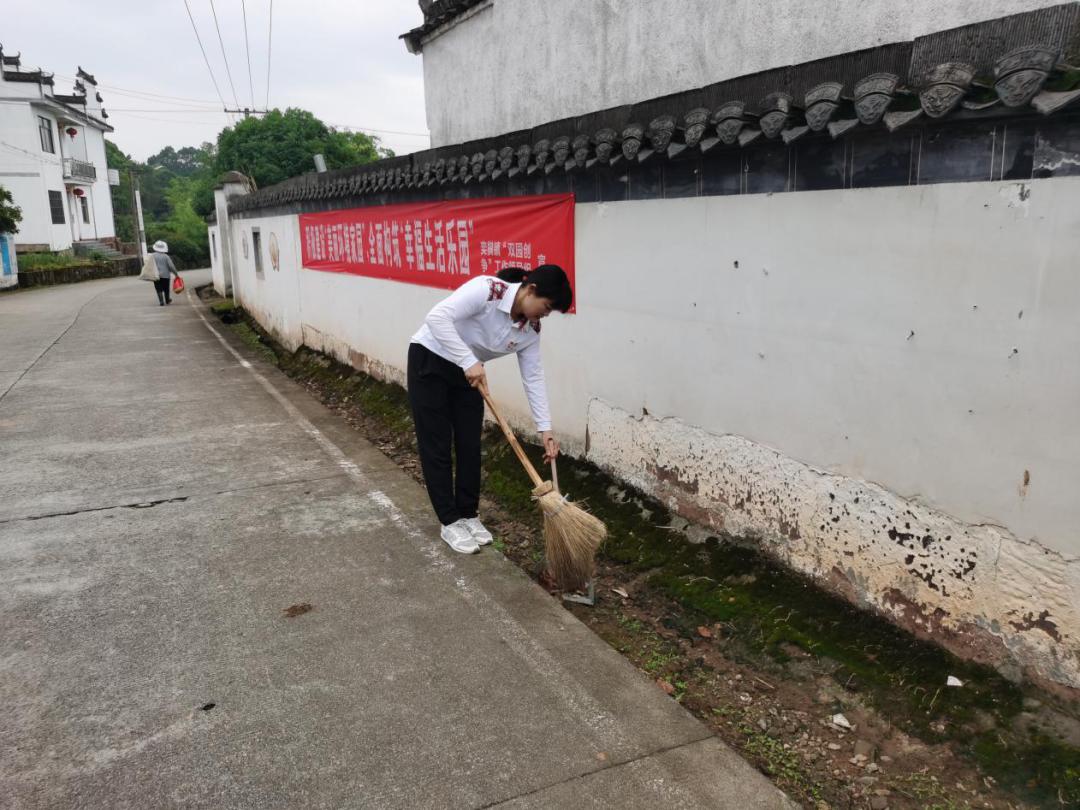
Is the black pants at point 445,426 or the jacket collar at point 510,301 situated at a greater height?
the jacket collar at point 510,301

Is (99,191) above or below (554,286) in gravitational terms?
above

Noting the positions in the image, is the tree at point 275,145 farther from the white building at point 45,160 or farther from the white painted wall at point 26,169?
the white painted wall at point 26,169

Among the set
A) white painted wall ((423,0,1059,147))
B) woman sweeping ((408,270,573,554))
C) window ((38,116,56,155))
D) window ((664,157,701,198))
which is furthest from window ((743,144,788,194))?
window ((38,116,56,155))

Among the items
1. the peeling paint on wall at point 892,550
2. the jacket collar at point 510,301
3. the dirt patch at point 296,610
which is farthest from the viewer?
the jacket collar at point 510,301

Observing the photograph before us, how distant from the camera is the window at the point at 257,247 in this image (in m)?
15.6

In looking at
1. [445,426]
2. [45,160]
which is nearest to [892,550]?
[445,426]

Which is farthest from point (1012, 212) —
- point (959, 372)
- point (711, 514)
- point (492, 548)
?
point (492, 548)

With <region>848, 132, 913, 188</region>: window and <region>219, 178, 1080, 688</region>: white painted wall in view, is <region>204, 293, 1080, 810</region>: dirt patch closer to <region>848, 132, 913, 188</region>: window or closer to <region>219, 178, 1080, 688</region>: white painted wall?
<region>219, 178, 1080, 688</region>: white painted wall

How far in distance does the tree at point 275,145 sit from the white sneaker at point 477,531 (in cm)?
4402

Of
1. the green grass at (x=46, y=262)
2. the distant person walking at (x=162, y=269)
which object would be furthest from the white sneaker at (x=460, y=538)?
the green grass at (x=46, y=262)

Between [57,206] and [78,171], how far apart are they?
11.6 ft

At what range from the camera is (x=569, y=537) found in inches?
158

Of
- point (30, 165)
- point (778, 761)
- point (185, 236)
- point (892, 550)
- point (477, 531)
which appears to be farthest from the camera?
point (185, 236)

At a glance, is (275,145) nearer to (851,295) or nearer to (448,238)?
(448,238)
